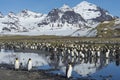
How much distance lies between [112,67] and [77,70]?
4.52 meters

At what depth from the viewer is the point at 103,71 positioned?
33156 millimetres

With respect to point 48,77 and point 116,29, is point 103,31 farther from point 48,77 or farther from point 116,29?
point 48,77

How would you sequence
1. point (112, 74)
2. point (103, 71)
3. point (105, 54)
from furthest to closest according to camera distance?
1. point (105, 54)
2. point (103, 71)
3. point (112, 74)

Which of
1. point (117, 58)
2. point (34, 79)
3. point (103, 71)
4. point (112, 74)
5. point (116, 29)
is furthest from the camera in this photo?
point (116, 29)

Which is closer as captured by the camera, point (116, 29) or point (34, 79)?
point (34, 79)

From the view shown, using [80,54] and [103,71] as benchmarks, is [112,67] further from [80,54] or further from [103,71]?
[80,54]

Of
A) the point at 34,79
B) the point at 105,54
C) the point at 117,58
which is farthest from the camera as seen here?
the point at 105,54

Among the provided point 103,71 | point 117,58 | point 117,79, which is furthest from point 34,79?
point 117,58

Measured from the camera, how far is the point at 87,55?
1977 inches

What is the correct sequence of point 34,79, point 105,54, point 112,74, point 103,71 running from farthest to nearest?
point 105,54
point 103,71
point 112,74
point 34,79

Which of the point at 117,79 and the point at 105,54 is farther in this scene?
the point at 105,54

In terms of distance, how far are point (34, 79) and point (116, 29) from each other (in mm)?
118433

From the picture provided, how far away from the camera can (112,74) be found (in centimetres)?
3077

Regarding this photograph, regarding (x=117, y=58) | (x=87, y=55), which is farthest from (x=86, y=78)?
(x=87, y=55)
